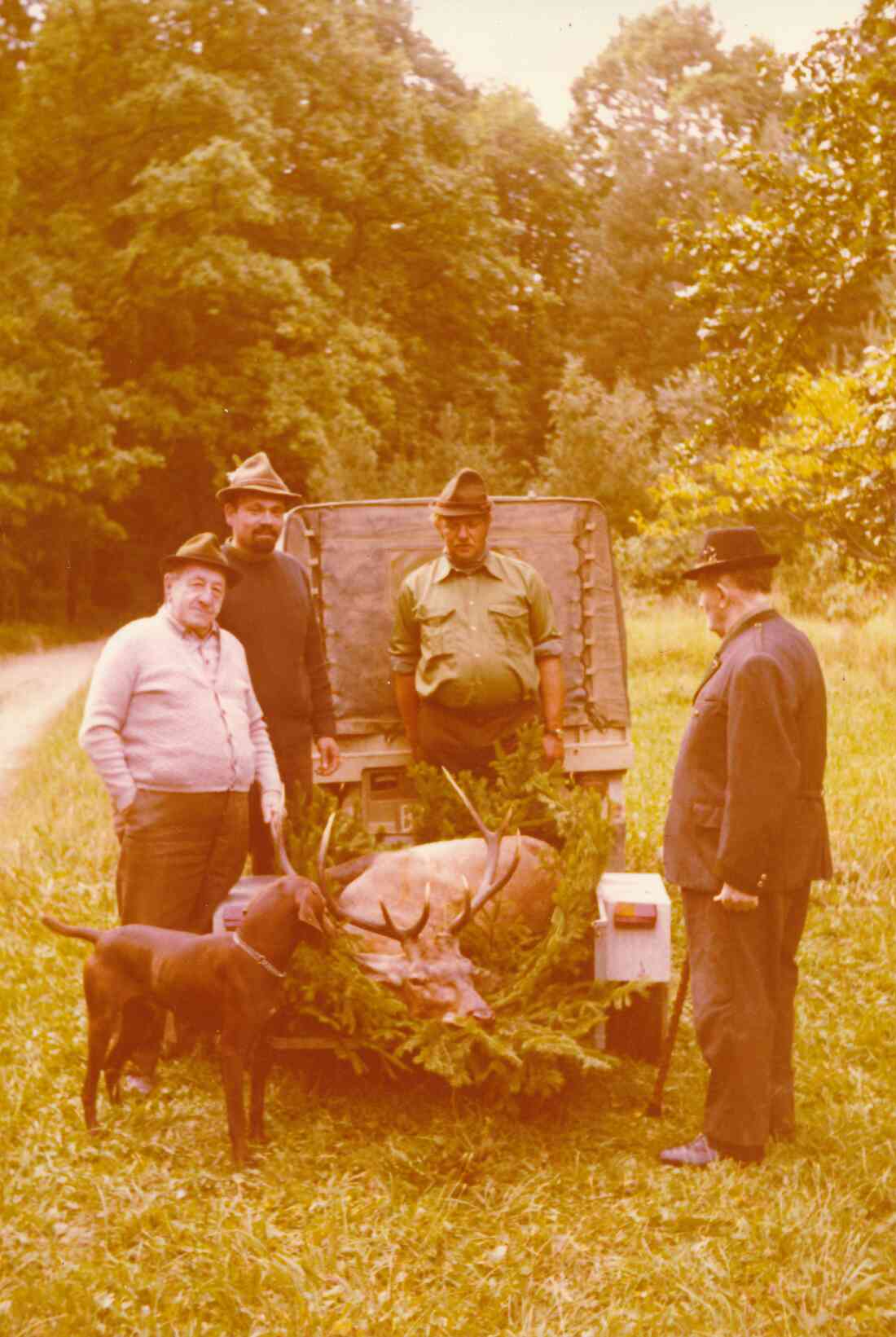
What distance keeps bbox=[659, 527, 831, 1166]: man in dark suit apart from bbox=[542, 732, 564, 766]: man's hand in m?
1.58

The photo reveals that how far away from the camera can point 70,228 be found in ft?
88.2

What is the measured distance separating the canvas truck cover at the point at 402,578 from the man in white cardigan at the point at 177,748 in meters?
2.14

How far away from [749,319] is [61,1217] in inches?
262

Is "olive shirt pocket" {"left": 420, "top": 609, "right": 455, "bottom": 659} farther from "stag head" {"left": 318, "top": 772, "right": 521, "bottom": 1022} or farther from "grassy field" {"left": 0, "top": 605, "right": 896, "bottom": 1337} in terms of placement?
"grassy field" {"left": 0, "top": 605, "right": 896, "bottom": 1337}

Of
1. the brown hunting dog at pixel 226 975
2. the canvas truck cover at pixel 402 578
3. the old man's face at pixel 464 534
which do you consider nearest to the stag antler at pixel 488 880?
the brown hunting dog at pixel 226 975

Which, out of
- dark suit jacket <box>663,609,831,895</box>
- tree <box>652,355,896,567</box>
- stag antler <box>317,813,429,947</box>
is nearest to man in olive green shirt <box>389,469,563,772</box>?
stag antler <box>317,813,429,947</box>

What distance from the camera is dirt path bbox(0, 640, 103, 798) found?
1598cm

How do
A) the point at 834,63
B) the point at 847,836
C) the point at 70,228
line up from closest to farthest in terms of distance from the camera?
the point at 834,63 → the point at 847,836 → the point at 70,228

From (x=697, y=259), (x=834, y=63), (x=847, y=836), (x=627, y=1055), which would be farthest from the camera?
(x=847, y=836)

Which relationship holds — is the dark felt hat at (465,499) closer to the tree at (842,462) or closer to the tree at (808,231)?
the tree at (842,462)

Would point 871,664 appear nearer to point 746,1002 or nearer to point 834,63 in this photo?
point 834,63

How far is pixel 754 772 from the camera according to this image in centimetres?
507

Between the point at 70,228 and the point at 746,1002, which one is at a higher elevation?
the point at 70,228

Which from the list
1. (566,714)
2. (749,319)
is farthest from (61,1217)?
(749,319)
